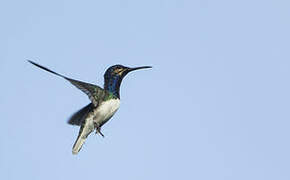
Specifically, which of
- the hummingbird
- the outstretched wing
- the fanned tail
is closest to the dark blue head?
the hummingbird

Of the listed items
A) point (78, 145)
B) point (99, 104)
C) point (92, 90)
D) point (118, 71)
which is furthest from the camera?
point (118, 71)

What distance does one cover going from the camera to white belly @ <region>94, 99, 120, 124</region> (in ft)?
47.2

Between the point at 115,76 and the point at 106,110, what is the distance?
1370 mm

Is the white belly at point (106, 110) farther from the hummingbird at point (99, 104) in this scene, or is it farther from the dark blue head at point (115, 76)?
the dark blue head at point (115, 76)

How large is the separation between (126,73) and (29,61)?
531 centimetres

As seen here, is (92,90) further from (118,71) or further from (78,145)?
(78,145)

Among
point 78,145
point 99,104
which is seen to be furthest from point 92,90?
point 78,145

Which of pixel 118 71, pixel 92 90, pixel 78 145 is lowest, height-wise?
pixel 78 145

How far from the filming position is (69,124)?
16.1 m

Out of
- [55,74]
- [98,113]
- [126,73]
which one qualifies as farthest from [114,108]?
[55,74]

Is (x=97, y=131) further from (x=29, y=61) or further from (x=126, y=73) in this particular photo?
(x=29, y=61)

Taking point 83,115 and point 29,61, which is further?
point 83,115

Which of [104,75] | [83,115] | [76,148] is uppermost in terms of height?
[104,75]

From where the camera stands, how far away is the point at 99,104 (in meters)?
14.6
